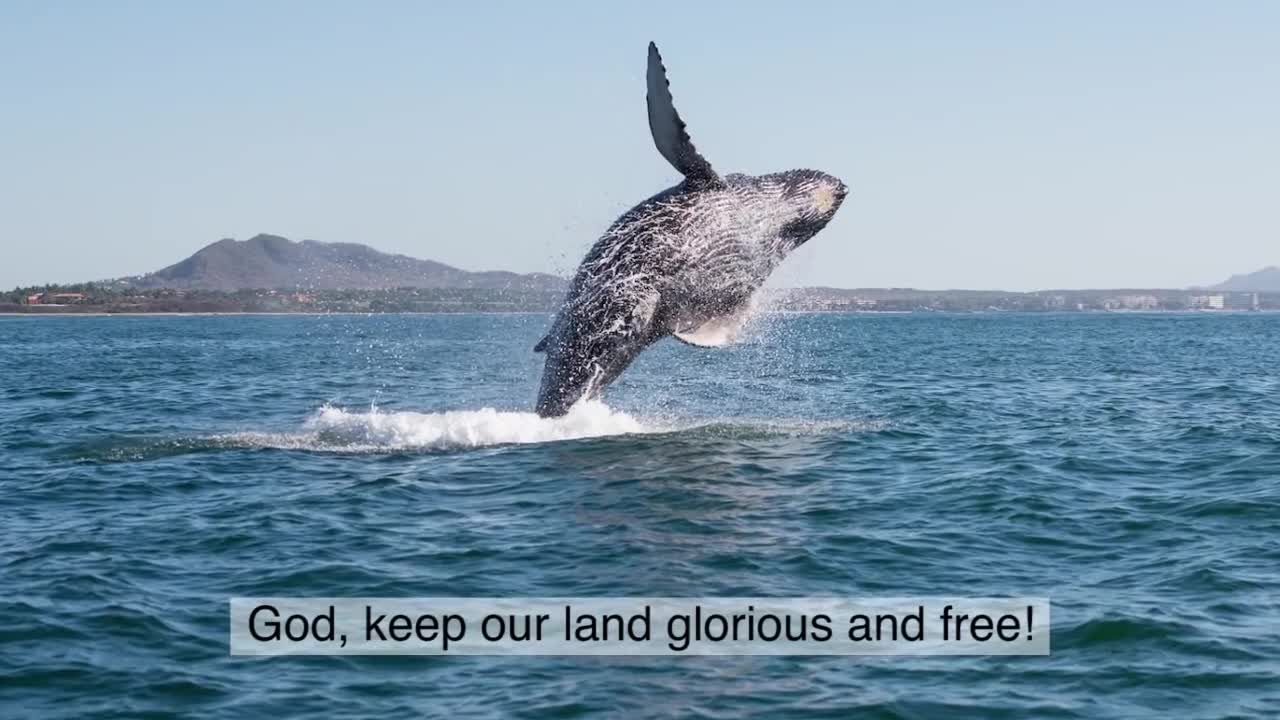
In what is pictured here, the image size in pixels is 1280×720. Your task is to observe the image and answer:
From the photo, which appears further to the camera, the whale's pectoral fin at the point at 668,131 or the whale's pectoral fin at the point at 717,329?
the whale's pectoral fin at the point at 717,329

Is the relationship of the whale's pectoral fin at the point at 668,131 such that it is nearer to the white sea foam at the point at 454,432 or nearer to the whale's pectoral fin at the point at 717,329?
the whale's pectoral fin at the point at 717,329

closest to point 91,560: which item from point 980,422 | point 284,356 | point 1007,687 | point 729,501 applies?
point 729,501

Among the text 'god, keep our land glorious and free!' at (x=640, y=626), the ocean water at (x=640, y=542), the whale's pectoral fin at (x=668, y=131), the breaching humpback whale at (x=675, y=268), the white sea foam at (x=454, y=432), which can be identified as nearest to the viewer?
the ocean water at (x=640, y=542)

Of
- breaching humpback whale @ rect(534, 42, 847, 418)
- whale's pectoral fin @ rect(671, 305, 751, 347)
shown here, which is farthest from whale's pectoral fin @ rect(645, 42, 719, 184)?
whale's pectoral fin @ rect(671, 305, 751, 347)

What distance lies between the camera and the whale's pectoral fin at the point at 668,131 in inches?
624

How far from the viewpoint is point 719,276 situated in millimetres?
17812

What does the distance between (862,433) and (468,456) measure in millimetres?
7118

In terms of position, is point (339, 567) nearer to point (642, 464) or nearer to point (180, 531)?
point (180, 531)

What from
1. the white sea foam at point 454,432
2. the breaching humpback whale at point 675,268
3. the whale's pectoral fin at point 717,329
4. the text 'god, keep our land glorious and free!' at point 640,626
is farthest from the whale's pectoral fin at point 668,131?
the text 'god, keep our land glorious and free!' at point 640,626

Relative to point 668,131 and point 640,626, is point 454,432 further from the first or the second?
point 640,626

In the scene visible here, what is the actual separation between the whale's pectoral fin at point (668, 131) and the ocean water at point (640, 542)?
3685mm

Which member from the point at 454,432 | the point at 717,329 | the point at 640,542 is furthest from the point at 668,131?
the point at 454,432

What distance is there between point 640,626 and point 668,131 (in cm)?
746

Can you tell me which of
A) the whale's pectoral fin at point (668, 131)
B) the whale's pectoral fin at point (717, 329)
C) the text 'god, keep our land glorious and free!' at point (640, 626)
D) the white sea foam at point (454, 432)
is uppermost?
the whale's pectoral fin at point (668, 131)
